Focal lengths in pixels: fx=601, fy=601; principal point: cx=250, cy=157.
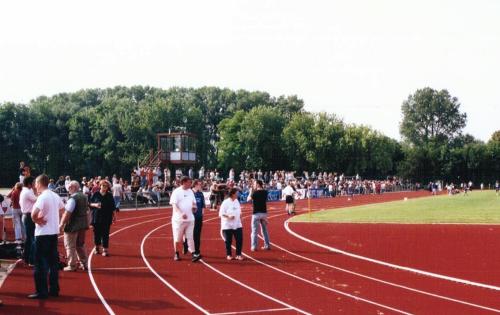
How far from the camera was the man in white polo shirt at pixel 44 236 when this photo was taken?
33.4ft

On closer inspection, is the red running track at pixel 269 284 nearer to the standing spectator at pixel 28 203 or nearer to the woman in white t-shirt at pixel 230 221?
the woman in white t-shirt at pixel 230 221

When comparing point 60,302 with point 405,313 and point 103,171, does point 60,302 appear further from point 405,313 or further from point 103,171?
point 103,171

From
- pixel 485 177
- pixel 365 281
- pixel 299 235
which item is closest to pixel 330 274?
pixel 365 281

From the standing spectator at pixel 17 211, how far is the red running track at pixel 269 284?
2.54 m

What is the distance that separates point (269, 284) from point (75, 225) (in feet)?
14.5

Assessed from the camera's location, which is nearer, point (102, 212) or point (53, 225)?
point (53, 225)

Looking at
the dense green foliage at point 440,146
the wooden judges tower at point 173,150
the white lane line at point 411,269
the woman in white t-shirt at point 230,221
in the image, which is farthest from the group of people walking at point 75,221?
the dense green foliage at point 440,146

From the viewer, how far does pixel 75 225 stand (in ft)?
42.2

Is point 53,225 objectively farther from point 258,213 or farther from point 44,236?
point 258,213

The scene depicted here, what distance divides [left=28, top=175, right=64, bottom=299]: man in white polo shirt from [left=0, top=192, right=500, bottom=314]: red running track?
39cm

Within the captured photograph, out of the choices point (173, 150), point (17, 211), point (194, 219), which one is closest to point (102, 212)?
point (194, 219)

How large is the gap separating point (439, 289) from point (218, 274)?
4529mm

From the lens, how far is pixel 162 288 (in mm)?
11234

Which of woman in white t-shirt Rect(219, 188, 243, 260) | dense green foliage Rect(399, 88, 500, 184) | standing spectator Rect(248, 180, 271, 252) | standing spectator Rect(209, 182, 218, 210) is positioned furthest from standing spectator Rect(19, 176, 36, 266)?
dense green foliage Rect(399, 88, 500, 184)
